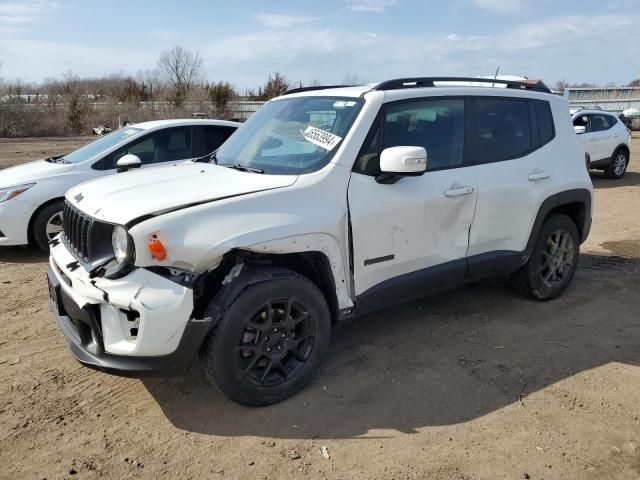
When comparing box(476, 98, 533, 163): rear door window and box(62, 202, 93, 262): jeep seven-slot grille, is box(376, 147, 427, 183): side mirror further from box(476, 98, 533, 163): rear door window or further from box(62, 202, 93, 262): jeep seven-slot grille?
box(62, 202, 93, 262): jeep seven-slot grille

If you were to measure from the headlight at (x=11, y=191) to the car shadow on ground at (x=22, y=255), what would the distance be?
2.46ft

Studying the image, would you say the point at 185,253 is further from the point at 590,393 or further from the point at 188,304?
the point at 590,393

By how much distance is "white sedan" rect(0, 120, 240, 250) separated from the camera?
6129mm

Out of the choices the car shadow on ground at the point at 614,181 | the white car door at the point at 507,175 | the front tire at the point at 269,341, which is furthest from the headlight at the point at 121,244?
the car shadow on ground at the point at 614,181

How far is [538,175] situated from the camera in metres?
4.54

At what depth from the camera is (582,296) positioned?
17.1 feet

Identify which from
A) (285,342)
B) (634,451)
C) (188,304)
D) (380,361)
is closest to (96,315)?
(188,304)

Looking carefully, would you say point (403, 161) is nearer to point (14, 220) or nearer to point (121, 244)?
point (121, 244)

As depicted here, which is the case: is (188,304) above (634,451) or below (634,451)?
above

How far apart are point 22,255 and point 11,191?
34.3 inches

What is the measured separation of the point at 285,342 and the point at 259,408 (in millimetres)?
435

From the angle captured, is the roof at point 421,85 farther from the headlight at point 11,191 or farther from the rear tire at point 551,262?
the headlight at point 11,191

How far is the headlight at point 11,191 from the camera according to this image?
20.0 ft

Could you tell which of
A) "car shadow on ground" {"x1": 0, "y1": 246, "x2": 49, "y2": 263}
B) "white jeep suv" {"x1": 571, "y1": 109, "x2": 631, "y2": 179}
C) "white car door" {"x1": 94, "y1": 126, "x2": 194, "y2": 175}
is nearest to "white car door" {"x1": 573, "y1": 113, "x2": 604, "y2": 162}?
"white jeep suv" {"x1": 571, "y1": 109, "x2": 631, "y2": 179}
